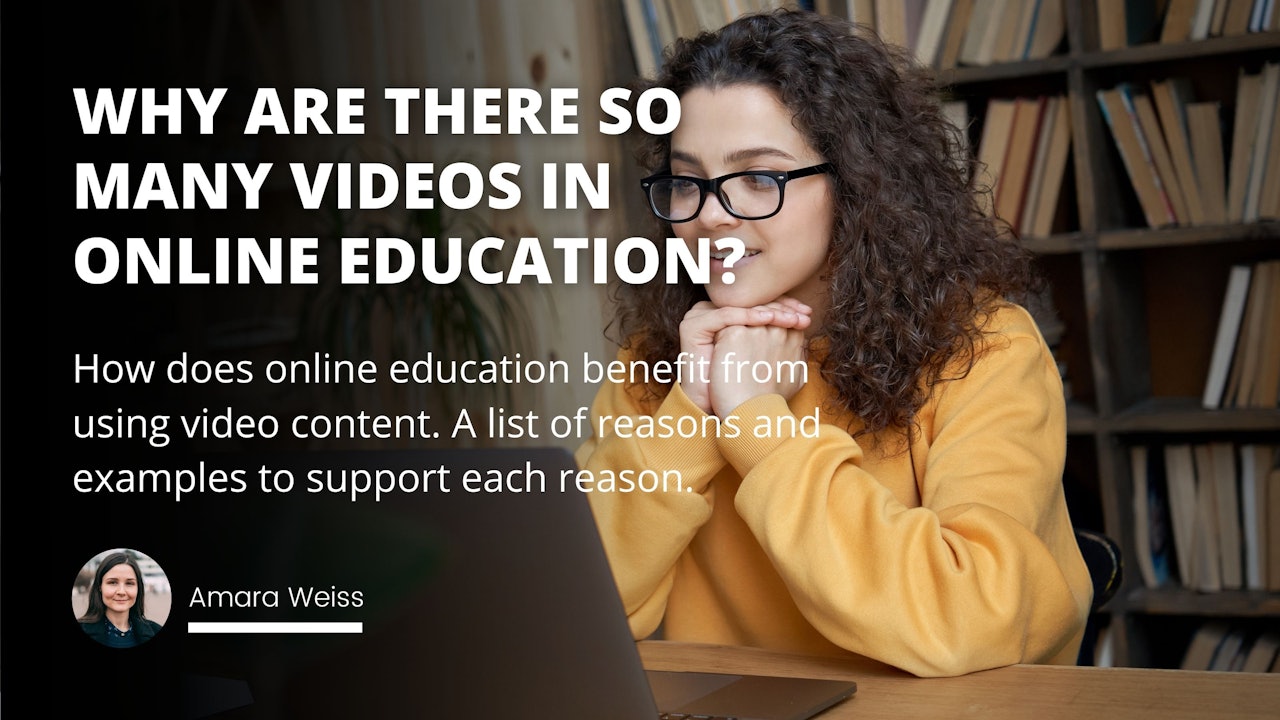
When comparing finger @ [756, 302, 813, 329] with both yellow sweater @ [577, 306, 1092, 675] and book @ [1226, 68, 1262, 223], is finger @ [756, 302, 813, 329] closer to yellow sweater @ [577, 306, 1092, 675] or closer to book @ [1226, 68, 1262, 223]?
yellow sweater @ [577, 306, 1092, 675]

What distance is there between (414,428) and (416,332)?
0.22 m

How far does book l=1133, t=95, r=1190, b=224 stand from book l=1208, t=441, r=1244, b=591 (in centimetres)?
46

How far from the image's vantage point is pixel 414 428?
246 cm

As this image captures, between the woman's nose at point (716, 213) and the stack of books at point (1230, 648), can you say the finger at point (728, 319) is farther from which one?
the stack of books at point (1230, 648)

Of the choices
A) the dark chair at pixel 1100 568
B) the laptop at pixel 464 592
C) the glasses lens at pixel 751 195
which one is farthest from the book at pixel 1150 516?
the laptop at pixel 464 592

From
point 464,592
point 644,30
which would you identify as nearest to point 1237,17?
point 644,30

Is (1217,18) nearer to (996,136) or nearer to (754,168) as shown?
(996,136)

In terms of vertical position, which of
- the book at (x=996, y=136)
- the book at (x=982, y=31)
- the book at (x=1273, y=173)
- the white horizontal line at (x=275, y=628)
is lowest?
the white horizontal line at (x=275, y=628)

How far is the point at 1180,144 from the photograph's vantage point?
2332mm

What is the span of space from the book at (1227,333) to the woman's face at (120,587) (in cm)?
208

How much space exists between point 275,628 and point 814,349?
2.71ft

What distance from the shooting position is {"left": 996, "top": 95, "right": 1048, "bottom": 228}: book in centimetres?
241

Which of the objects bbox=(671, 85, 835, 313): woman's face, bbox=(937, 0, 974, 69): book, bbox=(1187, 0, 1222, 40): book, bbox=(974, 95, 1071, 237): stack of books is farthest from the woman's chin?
bbox=(1187, 0, 1222, 40): book

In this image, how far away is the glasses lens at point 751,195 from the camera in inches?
55.6
